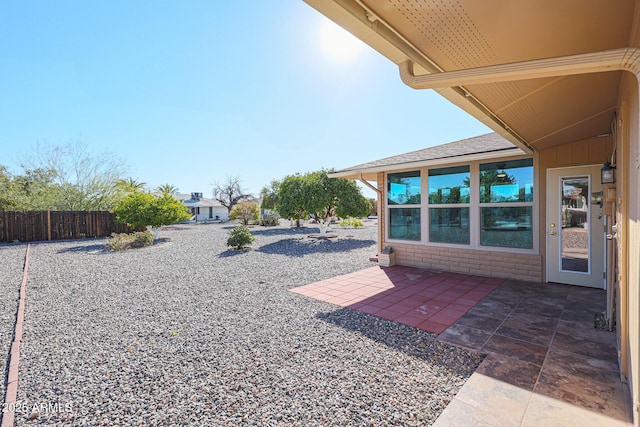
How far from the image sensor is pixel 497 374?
8.04 feet

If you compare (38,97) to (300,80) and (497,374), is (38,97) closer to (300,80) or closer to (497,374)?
(300,80)

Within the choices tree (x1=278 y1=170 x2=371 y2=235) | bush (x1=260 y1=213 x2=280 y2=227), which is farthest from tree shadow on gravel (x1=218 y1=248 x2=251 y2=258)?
bush (x1=260 y1=213 x2=280 y2=227)

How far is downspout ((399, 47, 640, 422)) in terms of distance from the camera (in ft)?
4.60

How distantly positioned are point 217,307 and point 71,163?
69.1ft

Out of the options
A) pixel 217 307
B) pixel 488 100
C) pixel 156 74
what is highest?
pixel 156 74

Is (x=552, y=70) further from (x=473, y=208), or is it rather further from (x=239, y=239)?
(x=239, y=239)

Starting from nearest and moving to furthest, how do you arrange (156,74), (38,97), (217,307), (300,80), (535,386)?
(535,386) → (217,307) → (300,80) → (156,74) → (38,97)

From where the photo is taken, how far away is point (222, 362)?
273cm

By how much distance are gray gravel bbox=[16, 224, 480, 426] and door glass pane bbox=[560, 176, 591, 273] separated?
4.03 meters

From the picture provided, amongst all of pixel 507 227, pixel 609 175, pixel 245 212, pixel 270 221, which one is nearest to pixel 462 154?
pixel 507 227

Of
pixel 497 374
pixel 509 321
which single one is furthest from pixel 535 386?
pixel 509 321

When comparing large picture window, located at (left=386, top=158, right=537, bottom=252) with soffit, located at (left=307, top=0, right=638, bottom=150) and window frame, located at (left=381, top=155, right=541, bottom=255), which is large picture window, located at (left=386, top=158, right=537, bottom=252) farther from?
Result: soffit, located at (left=307, top=0, right=638, bottom=150)

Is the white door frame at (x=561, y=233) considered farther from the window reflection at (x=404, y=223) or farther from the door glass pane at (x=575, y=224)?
the window reflection at (x=404, y=223)

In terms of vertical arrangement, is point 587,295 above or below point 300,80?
below
